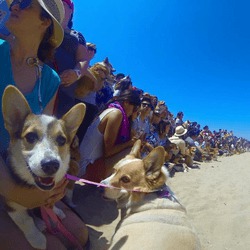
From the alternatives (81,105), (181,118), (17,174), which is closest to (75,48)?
(81,105)

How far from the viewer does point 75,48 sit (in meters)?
3.45

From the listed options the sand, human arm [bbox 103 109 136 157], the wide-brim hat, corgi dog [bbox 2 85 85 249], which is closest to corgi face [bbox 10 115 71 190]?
corgi dog [bbox 2 85 85 249]

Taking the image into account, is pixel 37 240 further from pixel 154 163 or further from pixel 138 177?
pixel 154 163

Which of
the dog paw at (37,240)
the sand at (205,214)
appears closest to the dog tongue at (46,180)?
the dog paw at (37,240)

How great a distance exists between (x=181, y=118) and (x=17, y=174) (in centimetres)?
1162

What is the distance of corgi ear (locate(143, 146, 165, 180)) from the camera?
251cm

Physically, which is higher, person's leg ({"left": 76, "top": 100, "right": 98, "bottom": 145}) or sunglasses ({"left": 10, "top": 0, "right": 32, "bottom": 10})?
person's leg ({"left": 76, "top": 100, "right": 98, "bottom": 145})

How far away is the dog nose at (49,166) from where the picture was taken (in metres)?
1.66

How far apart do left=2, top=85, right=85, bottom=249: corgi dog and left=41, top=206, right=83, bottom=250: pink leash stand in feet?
0.40

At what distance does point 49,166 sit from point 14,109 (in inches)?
17.0

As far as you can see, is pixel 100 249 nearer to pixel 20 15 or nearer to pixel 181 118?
pixel 20 15

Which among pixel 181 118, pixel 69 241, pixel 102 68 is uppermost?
pixel 181 118

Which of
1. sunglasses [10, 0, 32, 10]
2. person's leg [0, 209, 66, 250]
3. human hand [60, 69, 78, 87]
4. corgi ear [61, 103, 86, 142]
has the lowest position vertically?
person's leg [0, 209, 66, 250]

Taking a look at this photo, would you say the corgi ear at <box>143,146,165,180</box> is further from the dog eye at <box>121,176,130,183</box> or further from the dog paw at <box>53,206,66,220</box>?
the dog paw at <box>53,206,66,220</box>
